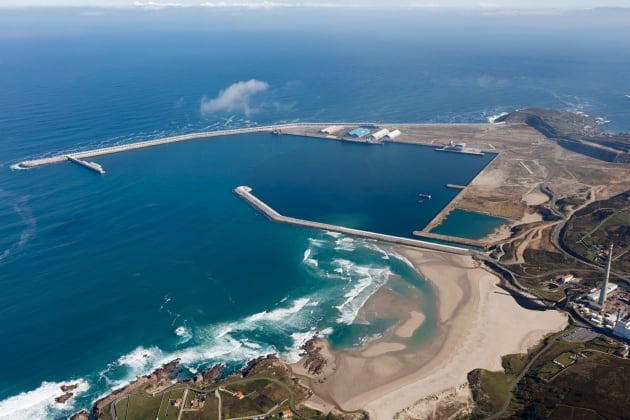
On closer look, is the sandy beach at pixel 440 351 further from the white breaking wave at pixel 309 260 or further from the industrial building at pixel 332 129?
the industrial building at pixel 332 129

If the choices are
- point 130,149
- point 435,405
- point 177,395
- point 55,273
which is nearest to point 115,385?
point 177,395

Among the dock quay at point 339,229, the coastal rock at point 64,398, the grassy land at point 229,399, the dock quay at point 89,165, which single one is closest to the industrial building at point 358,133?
the dock quay at point 339,229

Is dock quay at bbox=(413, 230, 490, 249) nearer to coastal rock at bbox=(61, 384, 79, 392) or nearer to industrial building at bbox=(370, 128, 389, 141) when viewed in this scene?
coastal rock at bbox=(61, 384, 79, 392)

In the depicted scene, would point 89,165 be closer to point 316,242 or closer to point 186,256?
point 186,256

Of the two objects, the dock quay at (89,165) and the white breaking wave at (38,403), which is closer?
the white breaking wave at (38,403)

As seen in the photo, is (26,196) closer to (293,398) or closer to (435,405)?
(293,398)

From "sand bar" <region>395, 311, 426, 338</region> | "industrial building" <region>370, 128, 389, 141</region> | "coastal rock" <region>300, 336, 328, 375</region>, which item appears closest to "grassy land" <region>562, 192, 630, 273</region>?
"sand bar" <region>395, 311, 426, 338</region>
